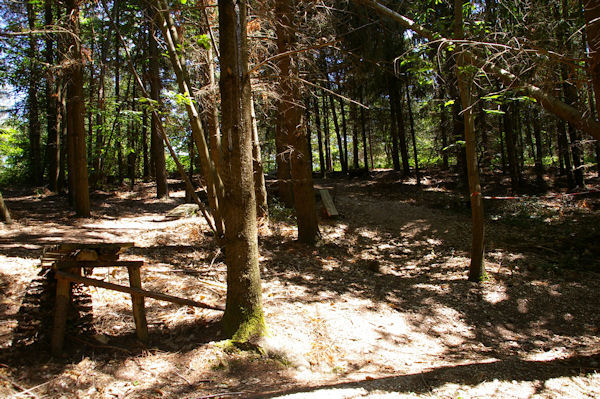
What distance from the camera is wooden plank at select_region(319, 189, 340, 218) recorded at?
39.4ft

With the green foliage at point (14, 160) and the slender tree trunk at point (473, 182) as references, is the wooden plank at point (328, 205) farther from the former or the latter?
the green foliage at point (14, 160)

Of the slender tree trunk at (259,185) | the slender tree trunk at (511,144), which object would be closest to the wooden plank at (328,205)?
the slender tree trunk at (259,185)

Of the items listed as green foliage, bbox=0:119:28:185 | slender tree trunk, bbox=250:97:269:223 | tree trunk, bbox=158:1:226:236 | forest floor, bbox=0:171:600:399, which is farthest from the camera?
green foliage, bbox=0:119:28:185

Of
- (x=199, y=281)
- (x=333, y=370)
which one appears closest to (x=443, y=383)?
(x=333, y=370)

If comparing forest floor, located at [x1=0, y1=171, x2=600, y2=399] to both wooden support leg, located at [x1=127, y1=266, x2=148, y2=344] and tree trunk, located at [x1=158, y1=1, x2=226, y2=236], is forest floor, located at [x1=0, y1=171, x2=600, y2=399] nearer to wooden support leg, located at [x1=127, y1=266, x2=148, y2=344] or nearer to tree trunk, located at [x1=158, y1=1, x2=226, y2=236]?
wooden support leg, located at [x1=127, y1=266, x2=148, y2=344]

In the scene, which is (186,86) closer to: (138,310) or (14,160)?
(138,310)

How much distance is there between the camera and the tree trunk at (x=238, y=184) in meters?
4.04

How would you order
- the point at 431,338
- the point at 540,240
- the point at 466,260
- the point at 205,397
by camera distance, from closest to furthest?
the point at 205,397 → the point at 431,338 → the point at 466,260 → the point at 540,240

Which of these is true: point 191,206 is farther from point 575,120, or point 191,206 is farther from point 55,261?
point 575,120

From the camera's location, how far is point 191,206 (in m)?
12.1

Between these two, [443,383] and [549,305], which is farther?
[549,305]

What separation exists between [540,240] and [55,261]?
1204 centimetres

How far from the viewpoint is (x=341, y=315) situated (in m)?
5.75

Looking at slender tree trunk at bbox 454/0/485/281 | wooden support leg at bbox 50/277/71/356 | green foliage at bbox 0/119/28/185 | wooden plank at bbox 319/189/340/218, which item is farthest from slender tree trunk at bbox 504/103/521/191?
green foliage at bbox 0/119/28/185
